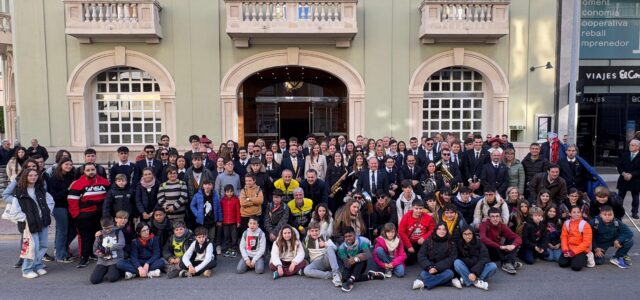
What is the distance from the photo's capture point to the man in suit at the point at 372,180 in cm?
764

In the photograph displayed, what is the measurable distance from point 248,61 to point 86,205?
806 centimetres

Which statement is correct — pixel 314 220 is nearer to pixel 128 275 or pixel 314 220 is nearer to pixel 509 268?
pixel 128 275

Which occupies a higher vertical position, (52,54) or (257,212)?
(52,54)

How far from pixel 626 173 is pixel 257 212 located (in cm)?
750

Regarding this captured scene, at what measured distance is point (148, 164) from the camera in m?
7.99

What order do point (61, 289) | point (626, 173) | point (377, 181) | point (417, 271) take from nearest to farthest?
point (61, 289) < point (417, 271) < point (377, 181) < point (626, 173)

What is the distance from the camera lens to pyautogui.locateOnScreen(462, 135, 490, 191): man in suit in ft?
27.0

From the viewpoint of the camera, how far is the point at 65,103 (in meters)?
13.4

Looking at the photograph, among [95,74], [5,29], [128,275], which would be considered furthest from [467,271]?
[5,29]

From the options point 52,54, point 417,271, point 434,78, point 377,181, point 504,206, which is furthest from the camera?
point 434,78

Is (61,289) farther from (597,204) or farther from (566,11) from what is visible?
(566,11)

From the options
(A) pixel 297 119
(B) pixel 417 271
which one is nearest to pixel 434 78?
(A) pixel 297 119

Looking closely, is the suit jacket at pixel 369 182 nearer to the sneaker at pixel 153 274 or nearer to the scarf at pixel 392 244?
the scarf at pixel 392 244

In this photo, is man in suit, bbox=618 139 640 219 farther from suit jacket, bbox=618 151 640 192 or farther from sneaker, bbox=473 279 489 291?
sneaker, bbox=473 279 489 291
